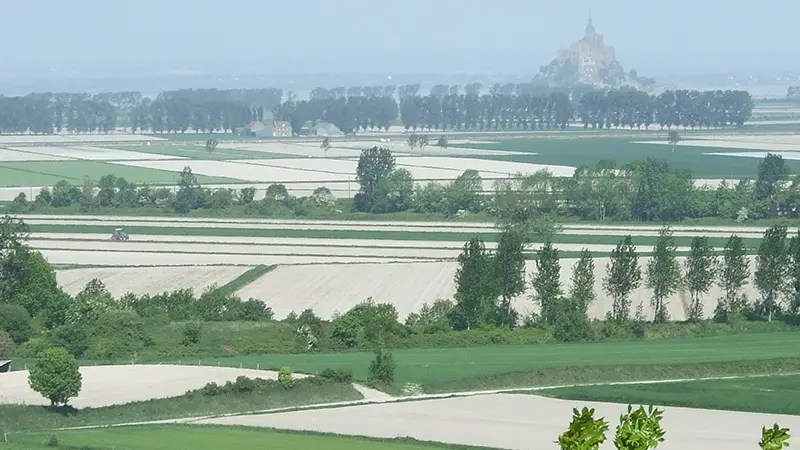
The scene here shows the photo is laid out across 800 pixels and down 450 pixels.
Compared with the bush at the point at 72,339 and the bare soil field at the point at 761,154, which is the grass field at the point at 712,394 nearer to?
the bush at the point at 72,339

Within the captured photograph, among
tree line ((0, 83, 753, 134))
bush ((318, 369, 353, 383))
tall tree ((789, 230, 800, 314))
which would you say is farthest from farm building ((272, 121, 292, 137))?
bush ((318, 369, 353, 383))

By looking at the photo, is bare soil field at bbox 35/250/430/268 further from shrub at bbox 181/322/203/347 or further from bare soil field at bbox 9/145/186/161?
bare soil field at bbox 9/145/186/161

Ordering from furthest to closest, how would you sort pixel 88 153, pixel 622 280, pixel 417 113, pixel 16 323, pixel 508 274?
pixel 417 113
pixel 88 153
pixel 622 280
pixel 508 274
pixel 16 323

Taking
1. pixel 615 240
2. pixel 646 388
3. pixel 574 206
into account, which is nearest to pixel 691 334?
pixel 646 388

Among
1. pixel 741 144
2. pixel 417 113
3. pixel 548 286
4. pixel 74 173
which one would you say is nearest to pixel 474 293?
pixel 548 286

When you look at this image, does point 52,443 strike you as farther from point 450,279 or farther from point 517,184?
point 517,184

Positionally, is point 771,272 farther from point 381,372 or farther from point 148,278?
point 148,278

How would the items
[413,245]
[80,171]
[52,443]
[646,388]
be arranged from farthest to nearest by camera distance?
[80,171]
[413,245]
[646,388]
[52,443]

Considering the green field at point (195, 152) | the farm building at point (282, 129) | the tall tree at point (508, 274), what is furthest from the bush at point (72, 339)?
the farm building at point (282, 129)
